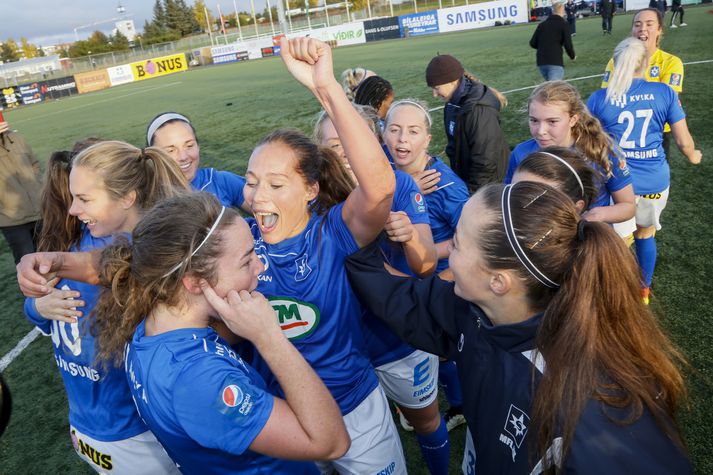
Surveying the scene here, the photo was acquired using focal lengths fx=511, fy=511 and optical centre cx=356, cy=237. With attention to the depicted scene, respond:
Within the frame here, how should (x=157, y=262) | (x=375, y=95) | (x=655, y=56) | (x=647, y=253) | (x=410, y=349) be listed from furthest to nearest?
(x=655, y=56) → (x=375, y=95) → (x=647, y=253) → (x=410, y=349) → (x=157, y=262)

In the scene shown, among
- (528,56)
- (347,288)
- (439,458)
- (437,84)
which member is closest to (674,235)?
(437,84)

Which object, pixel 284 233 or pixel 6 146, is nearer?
pixel 284 233

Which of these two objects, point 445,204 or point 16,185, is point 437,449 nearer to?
point 445,204

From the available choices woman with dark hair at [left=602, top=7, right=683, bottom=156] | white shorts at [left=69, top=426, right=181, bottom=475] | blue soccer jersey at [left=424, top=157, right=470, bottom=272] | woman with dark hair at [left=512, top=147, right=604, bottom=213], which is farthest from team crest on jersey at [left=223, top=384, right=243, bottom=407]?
woman with dark hair at [left=602, top=7, right=683, bottom=156]

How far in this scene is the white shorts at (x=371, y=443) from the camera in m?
2.34

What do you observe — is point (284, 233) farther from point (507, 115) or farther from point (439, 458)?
point (507, 115)

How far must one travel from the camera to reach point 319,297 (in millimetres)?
2244

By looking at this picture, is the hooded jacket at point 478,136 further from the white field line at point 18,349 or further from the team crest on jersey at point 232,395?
the white field line at point 18,349

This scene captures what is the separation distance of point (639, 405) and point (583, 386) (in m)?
0.14

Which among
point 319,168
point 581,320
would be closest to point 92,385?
point 319,168

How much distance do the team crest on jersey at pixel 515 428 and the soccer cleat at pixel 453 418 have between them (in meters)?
2.10

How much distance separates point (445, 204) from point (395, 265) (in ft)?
2.35

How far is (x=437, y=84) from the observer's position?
4926mm

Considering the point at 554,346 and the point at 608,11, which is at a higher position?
the point at 608,11
